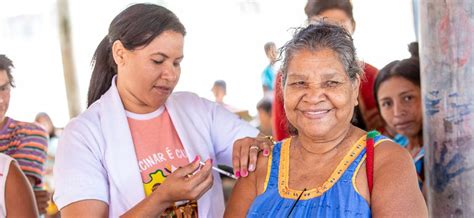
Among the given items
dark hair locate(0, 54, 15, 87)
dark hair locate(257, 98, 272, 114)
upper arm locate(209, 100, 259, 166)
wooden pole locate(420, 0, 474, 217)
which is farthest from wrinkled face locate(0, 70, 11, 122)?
dark hair locate(257, 98, 272, 114)

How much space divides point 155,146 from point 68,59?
8.66 meters

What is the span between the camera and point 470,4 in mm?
2775

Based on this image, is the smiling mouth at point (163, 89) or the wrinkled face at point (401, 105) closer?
the smiling mouth at point (163, 89)

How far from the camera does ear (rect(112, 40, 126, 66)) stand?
287 centimetres

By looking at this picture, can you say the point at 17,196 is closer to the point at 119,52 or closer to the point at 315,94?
the point at 119,52

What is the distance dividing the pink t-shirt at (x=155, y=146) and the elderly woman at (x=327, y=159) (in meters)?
0.40

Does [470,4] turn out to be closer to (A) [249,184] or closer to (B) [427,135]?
(B) [427,135]

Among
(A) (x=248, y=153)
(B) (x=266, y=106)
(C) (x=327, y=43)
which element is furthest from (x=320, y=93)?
(B) (x=266, y=106)

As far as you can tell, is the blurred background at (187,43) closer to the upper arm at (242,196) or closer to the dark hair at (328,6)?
the dark hair at (328,6)

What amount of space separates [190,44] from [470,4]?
9.35 m

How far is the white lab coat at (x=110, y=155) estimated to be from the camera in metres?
2.70

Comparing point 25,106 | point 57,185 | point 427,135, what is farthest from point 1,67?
point 25,106

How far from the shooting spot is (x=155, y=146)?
2.90m

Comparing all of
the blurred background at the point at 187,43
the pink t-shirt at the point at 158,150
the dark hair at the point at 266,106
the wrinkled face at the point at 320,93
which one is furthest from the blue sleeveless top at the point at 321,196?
the blurred background at the point at 187,43
